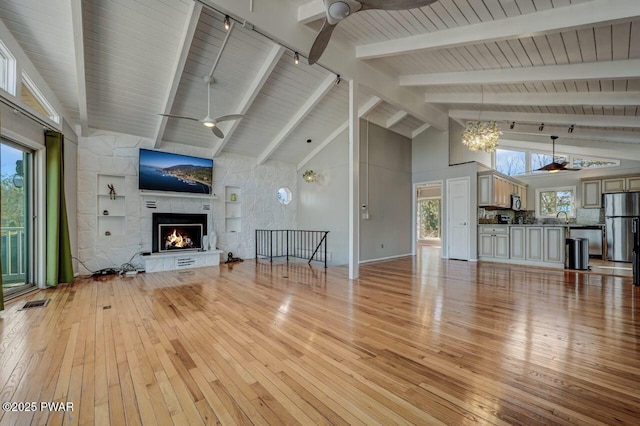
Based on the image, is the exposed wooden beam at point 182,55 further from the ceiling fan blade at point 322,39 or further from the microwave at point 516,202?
the microwave at point 516,202

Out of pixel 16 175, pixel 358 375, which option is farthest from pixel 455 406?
pixel 16 175

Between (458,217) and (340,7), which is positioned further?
(458,217)

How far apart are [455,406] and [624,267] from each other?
8073 mm

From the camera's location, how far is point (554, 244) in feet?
20.9

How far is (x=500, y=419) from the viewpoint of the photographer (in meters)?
1.55

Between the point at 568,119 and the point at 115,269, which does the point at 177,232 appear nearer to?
the point at 115,269

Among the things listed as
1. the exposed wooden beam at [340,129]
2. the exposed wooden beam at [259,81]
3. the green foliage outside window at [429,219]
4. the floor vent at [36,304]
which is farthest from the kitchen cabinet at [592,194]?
the floor vent at [36,304]

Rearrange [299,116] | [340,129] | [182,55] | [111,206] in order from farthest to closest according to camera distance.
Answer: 1. [340,129]
2. [299,116]
3. [111,206]
4. [182,55]

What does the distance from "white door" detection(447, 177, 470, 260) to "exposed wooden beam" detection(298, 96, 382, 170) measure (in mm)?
3259

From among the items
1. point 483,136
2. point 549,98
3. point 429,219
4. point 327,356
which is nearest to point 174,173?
point 327,356

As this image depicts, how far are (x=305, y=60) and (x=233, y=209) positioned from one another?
4.62 metres

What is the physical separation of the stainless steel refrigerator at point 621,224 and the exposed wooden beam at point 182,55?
11.0 m

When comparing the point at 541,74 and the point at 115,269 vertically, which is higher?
the point at 541,74

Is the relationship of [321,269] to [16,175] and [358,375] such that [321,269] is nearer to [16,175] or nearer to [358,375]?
[358,375]
